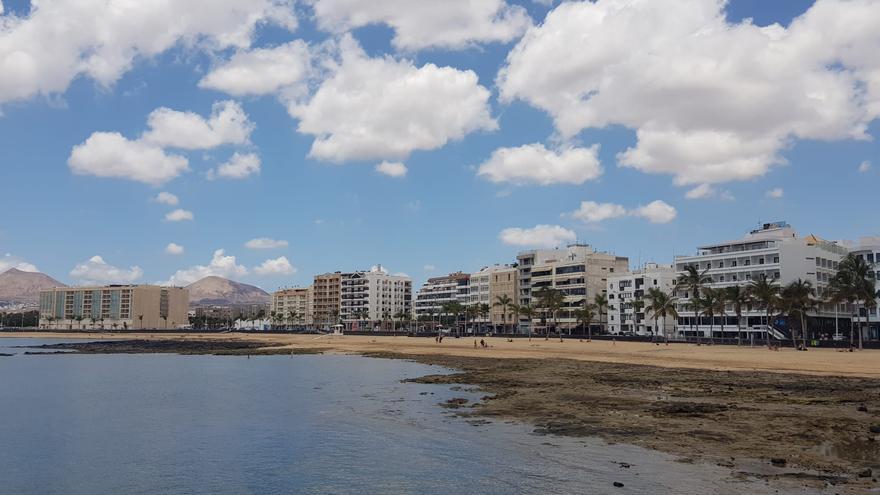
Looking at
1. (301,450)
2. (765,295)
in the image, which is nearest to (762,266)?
(765,295)

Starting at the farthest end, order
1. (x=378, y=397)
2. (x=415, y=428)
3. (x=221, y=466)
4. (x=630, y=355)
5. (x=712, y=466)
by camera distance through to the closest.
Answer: (x=630, y=355) < (x=378, y=397) < (x=415, y=428) < (x=221, y=466) < (x=712, y=466)

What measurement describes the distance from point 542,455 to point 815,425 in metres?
11.8

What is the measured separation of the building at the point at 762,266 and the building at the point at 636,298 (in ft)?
19.5

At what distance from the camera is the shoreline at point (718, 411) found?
22.2 metres

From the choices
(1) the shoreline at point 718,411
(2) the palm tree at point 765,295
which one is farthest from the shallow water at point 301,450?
(2) the palm tree at point 765,295

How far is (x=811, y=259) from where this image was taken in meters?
126

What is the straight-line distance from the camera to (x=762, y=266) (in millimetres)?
129750

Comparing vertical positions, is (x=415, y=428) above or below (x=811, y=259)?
below

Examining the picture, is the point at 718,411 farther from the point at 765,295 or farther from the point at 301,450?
the point at 765,295

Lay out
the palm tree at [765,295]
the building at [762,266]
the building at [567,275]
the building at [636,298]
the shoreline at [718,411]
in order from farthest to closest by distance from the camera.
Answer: the building at [567,275] < the building at [636,298] < the building at [762,266] < the palm tree at [765,295] < the shoreline at [718,411]

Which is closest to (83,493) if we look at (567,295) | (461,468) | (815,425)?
(461,468)

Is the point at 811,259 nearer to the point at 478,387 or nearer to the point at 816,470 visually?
the point at 478,387

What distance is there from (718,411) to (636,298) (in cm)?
12700

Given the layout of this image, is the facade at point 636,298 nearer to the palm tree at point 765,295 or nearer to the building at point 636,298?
the building at point 636,298
